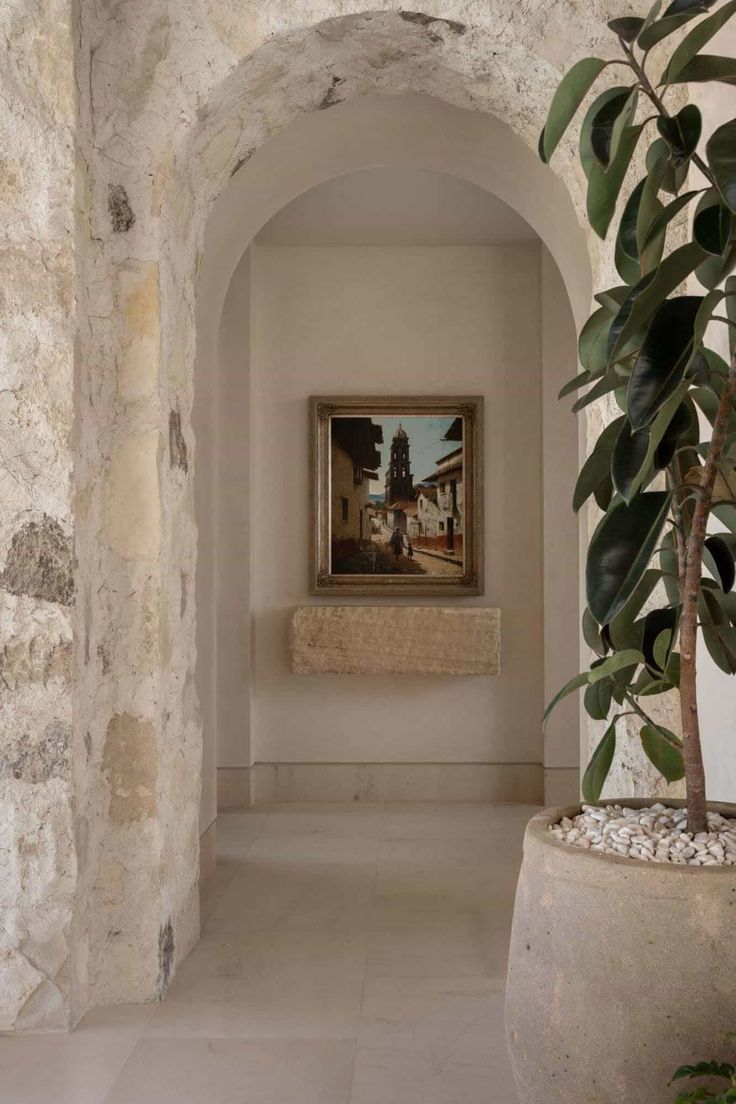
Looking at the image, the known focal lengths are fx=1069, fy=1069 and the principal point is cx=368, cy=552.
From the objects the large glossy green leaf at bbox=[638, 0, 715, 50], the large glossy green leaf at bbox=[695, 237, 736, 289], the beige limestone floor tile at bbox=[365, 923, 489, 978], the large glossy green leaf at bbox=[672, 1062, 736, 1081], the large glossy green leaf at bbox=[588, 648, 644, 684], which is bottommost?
the beige limestone floor tile at bbox=[365, 923, 489, 978]

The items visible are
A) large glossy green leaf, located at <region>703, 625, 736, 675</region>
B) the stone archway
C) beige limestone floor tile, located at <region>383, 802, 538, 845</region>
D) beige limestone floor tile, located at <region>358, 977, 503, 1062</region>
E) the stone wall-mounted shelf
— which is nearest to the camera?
large glossy green leaf, located at <region>703, 625, 736, 675</region>

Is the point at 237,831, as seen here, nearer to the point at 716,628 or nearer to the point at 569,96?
the point at 716,628

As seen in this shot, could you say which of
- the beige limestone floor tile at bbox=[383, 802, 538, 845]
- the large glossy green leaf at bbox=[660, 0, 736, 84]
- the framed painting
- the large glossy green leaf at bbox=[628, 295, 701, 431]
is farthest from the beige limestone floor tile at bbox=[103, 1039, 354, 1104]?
the framed painting

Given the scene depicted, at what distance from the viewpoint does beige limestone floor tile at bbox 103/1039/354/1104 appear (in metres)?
2.01

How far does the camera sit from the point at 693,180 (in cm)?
251

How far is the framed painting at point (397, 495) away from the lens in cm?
511

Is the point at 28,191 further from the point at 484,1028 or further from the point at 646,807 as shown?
the point at 484,1028

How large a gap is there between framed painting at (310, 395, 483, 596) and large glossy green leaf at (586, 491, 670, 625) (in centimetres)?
363

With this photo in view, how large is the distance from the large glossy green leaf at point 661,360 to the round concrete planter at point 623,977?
1.99 feet

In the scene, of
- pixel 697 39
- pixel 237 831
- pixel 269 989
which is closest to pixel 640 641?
pixel 697 39

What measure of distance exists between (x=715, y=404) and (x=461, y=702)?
359 centimetres

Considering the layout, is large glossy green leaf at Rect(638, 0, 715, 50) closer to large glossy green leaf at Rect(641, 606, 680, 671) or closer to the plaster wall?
large glossy green leaf at Rect(641, 606, 680, 671)

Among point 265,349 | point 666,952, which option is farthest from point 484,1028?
point 265,349

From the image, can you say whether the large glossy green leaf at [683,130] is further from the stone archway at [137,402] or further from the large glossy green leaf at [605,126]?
the stone archway at [137,402]
